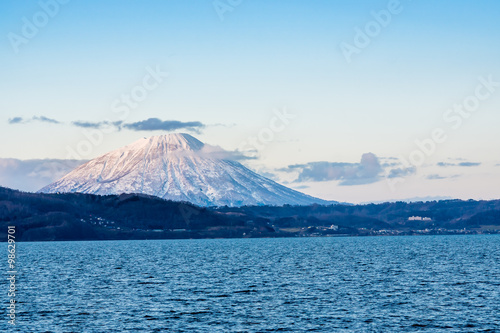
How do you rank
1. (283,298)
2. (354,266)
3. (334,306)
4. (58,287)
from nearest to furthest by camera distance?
(334,306) < (283,298) < (58,287) < (354,266)

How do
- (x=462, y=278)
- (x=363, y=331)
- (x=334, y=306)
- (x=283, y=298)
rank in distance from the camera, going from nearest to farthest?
(x=363, y=331) < (x=334, y=306) < (x=283, y=298) < (x=462, y=278)

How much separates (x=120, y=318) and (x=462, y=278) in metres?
68.9

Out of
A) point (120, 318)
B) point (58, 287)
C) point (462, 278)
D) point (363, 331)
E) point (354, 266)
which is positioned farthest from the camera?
point (354, 266)

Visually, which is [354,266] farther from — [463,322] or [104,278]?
[463,322]

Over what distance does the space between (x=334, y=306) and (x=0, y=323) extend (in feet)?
133

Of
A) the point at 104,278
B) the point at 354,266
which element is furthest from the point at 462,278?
the point at 104,278

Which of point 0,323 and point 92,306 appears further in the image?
point 92,306

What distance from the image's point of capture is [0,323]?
70312 mm

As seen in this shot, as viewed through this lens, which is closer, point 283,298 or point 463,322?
point 463,322

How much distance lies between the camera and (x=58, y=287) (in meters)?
108

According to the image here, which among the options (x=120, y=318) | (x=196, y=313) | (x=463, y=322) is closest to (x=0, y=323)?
(x=120, y=318)

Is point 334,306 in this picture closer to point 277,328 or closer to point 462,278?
point 277,328

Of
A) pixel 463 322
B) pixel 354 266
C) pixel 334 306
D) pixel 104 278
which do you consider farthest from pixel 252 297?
pixel 354 266

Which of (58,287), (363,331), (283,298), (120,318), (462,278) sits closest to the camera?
(363,331)
